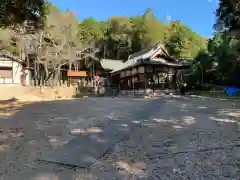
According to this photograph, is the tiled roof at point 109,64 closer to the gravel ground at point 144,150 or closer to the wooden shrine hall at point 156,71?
the wooden shrine hall at point 156,71

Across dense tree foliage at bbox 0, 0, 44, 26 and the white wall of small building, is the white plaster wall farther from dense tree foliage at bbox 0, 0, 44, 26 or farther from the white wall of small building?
dense tree foliage at bbox 0, 0, 44, 26

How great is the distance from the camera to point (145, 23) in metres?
36.2

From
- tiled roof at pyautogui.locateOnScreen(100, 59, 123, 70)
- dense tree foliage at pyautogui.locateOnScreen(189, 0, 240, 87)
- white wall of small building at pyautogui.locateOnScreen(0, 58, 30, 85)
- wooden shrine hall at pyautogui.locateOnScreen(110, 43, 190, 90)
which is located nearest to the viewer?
dense tree foliage at pyautogui.locateOnScreen(189, 0, 240, 87)

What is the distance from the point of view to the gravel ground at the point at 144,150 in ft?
11.8

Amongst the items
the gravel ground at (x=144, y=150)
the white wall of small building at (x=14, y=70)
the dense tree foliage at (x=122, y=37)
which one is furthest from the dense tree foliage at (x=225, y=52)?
the white wall of small building at (x=14, y=70)

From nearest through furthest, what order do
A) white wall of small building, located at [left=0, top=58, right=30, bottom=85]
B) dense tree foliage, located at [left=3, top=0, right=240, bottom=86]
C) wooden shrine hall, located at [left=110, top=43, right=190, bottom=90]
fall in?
dense tree foliage, located at [left=3, top=0, right=240, bottom=86]
wooden shrine hall, located at [left=110, top=43, right=190, bottom=90]
white wall of small building, located at [left=0, top=58, right=30, bottom=85]

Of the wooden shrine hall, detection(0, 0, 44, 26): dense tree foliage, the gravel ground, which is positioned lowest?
the gravel ground

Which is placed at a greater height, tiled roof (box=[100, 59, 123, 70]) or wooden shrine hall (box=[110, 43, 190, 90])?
tiled roof (box=[100, 59, 123, 70])

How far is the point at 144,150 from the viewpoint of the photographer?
461 centimetres

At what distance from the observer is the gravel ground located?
142 inches

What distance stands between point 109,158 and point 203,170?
1434 millimetres

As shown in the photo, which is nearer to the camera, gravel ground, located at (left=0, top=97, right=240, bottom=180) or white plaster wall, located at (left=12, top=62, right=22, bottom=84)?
gravel ground, located at (left=0, top=97, right=240, bottom=180)

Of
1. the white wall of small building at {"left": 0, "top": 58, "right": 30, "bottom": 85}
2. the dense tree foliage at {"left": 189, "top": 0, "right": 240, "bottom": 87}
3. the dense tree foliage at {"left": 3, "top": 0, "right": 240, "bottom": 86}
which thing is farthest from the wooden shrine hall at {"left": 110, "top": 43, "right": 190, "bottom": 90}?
the white wall of small building at {"left": 0, "top": 58, "right": 30, "bottom": 85}

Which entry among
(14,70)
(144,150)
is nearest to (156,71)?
(14,70)
